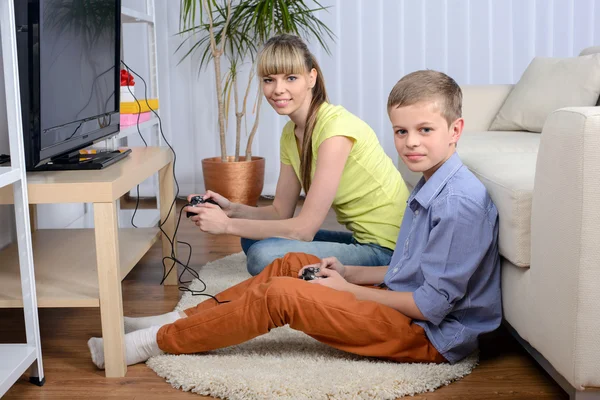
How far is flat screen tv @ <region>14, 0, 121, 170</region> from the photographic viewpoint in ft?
5.49

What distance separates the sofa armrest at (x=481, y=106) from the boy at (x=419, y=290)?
172cm

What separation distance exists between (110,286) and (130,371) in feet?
0.69

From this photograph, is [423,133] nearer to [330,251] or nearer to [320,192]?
[320,192]

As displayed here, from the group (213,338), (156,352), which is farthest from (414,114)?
→ (156,352)

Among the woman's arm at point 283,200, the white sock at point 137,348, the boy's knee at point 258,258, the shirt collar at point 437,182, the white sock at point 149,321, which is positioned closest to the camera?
the shirt collar at point 437,182

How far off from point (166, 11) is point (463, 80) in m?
1.66

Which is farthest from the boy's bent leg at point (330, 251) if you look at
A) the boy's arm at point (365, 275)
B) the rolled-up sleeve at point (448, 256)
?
the rolled-up sleeve at point (448, 256)

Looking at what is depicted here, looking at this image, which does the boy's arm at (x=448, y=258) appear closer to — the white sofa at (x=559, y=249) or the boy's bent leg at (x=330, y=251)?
the white sofa at (x=559, y=249)

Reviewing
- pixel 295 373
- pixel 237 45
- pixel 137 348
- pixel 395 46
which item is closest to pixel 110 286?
pixel 137 348

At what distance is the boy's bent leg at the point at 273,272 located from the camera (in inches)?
73.0

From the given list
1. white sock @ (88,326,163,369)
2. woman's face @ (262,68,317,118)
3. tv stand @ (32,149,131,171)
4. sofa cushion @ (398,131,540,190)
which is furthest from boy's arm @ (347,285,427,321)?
sofa cushion @ (398,131,540,190)

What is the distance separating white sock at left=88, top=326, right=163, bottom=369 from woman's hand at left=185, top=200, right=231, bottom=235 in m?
0.31

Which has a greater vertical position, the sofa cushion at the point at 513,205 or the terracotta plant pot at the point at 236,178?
the sofa cushion at the point at 513,205

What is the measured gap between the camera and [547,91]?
3068 mm
